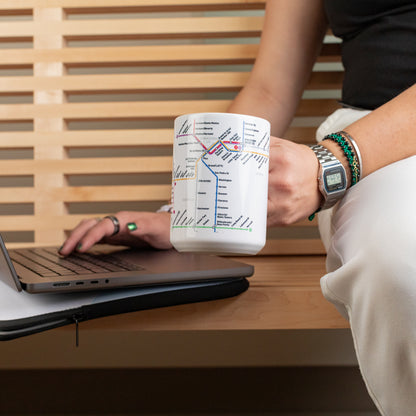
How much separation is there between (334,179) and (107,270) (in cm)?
31

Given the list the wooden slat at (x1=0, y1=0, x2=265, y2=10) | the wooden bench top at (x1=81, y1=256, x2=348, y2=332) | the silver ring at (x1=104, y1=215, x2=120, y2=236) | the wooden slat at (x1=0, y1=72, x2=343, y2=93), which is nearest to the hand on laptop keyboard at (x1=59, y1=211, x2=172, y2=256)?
the silver ring at (x1=104, y1=215, x2=120, y2=236)

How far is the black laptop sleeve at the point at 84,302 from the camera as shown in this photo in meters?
0.57

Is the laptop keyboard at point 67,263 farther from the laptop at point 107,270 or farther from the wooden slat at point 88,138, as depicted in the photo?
the wooden slat at point 88,138

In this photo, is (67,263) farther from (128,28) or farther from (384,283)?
(128,28)

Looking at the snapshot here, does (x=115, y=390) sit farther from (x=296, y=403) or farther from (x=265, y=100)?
(x=265, y=100)

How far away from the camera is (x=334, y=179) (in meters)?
0.54

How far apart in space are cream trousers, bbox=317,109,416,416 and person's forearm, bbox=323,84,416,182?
0.02 meters

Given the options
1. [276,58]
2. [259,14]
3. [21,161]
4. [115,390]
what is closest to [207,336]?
[115,390]

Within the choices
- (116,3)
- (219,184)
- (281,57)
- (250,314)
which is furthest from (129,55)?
(219,184)

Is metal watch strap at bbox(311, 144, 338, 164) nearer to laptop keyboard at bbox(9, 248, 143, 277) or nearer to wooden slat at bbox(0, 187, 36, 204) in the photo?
laptop keyboard at bbox(9, 248, 143, 277)

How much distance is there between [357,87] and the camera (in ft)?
2.61

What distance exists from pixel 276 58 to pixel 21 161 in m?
0.62

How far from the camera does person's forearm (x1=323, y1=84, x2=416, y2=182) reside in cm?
56

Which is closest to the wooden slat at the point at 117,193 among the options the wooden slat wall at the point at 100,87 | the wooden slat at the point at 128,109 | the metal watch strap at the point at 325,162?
the wooden slat wall at the point at 100,87
